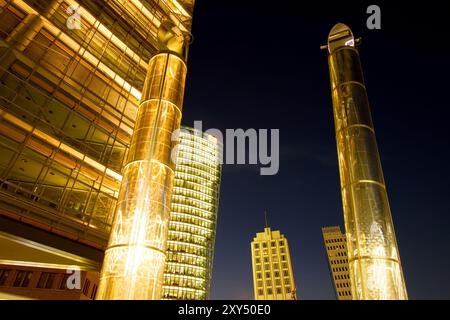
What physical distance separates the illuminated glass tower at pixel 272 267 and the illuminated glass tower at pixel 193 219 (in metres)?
17.2

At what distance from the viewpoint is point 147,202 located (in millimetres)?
9195

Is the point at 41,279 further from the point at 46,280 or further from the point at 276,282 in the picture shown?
the point at 276,282

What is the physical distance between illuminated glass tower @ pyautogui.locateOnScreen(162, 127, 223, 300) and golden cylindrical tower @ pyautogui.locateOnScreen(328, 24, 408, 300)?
65.9 m

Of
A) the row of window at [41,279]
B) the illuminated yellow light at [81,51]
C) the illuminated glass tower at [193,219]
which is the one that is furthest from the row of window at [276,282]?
the illuminated yellow light at [81,51]

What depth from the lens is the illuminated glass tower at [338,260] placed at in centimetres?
9112

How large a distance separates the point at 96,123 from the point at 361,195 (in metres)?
13.1

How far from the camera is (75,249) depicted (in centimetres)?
1239

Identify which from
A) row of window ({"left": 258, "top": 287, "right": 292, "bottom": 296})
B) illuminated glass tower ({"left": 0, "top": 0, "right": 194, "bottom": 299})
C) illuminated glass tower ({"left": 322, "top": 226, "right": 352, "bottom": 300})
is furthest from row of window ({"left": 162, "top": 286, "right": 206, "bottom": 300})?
illuminated glass tower ({"left": 0, "top": 0, "right": 194, "bottom": 299})

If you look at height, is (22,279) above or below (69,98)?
below

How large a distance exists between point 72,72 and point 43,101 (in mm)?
2347

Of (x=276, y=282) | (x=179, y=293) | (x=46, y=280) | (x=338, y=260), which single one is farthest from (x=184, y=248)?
Answer: (x=338, y=260)

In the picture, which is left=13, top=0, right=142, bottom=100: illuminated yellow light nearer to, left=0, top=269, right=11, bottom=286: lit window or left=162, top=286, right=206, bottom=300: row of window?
left=0, top=269, right=11, bottom=286: lit window
